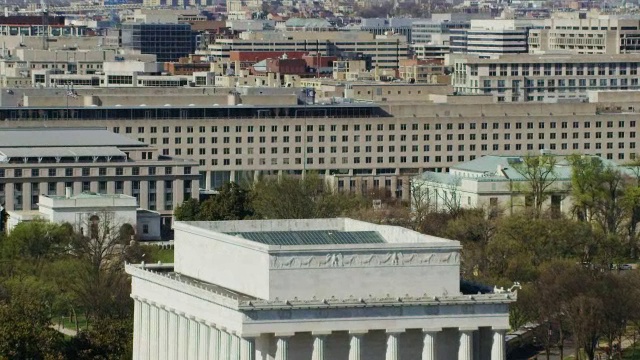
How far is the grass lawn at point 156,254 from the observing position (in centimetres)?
15250

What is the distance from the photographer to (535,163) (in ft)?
605

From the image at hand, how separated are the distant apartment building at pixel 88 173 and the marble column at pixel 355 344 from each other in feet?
300

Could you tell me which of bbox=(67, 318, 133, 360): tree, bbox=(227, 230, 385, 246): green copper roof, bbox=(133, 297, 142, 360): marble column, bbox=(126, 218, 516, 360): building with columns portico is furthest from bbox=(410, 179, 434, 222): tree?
bbox=(126, 218, 516, 360): building with columns portico

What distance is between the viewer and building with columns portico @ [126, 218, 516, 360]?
101188 millimetres

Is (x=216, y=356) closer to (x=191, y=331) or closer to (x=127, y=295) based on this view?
(x=191, y=331)

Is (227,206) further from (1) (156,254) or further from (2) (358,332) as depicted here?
(2) (358,332)

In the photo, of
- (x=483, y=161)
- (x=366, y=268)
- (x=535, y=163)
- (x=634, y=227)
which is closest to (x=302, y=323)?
(x=366, y=268)

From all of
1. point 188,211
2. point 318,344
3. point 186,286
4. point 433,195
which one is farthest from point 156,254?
point 318,344

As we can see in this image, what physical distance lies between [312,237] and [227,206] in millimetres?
63032

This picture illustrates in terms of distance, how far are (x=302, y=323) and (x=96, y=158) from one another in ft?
314

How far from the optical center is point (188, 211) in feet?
578

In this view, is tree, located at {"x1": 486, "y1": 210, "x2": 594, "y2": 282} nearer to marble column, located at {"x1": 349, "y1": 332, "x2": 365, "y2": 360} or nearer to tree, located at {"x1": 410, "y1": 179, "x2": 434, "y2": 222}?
tree, located at {"x1": 410, "y1": 179, "x2": 434, "y2": 222}

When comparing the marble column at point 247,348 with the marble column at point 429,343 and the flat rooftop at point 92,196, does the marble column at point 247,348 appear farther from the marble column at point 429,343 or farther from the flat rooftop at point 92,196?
the flat rooftop at point 92,196

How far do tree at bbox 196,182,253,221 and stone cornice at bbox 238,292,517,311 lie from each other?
67.2 m
